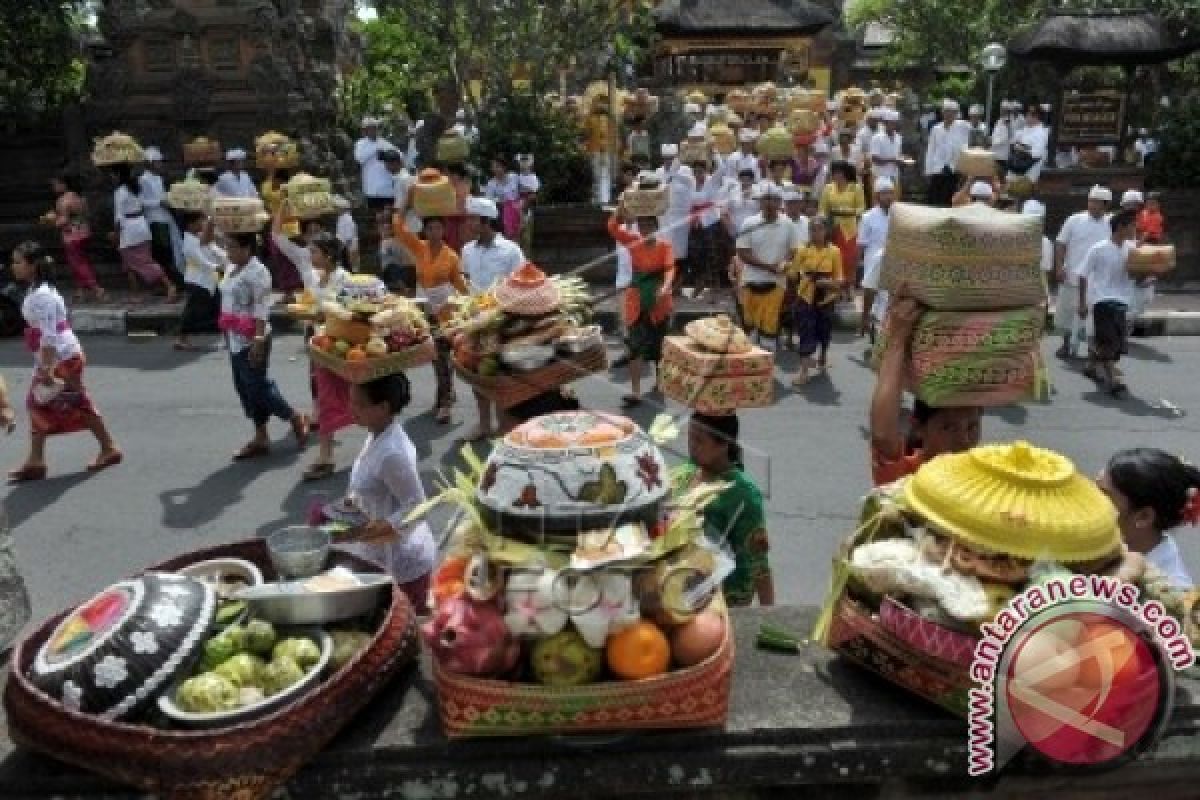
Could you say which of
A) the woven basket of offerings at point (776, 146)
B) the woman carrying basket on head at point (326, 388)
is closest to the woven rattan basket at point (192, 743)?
the woman carrying basket on head at point (326, 388)

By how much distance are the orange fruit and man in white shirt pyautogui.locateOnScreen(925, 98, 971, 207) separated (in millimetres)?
15033

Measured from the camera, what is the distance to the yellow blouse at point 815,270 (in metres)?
9.80

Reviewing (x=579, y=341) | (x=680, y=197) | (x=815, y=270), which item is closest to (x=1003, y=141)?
(x=680, y=197)

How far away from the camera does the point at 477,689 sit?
224 centimetres

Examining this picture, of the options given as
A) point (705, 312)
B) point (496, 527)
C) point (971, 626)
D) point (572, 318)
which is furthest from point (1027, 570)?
point (705, 312)

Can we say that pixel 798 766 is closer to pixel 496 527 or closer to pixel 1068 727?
pixel 1068 727

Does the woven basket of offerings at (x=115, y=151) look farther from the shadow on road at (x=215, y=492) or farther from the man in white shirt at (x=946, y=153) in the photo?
the man in white shirt at (x=946, y=153)

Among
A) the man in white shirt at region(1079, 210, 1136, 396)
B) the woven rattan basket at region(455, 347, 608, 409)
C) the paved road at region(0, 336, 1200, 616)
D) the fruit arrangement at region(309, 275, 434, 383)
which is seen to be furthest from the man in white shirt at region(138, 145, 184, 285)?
the man in white shirt at region(1079, 210, 1136, 396)

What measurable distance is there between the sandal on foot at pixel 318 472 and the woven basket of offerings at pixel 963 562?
554 cm

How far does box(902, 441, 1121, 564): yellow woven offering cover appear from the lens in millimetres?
2342

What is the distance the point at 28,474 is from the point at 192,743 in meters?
6.41

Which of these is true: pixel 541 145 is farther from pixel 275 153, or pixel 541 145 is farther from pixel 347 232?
pixel 275 153

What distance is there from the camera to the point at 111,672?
222 centimetres

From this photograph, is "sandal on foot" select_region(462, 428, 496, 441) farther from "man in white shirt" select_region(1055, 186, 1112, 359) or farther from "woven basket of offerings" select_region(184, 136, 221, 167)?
"woven basket of offerings" select_region(184, 136, 221, 167)
